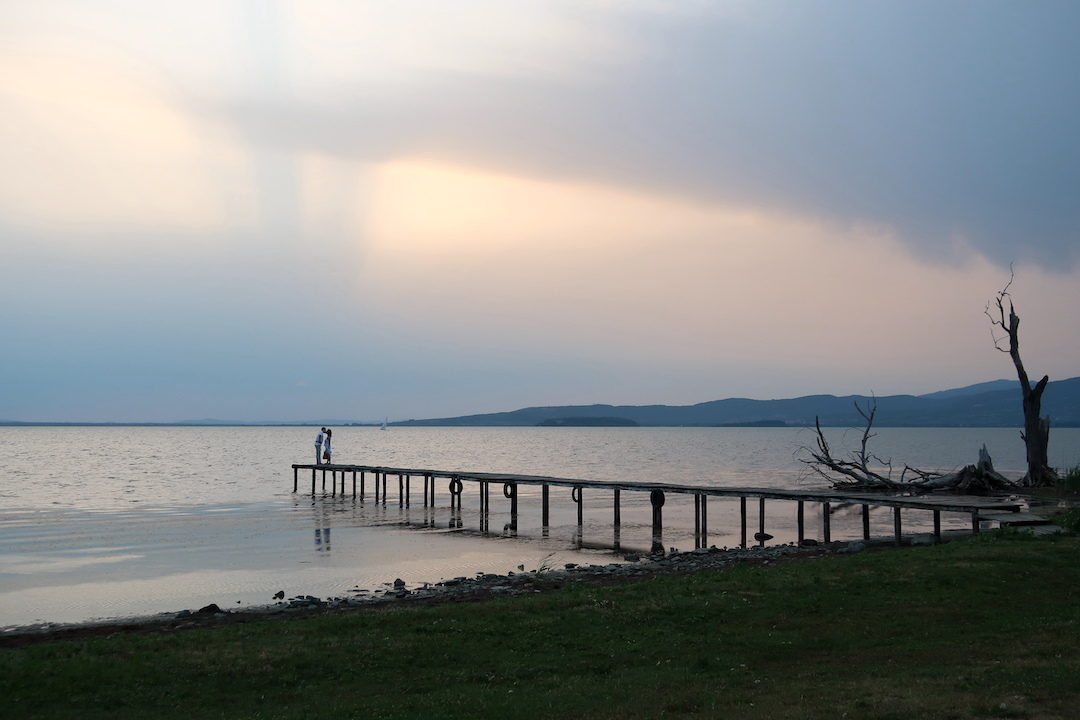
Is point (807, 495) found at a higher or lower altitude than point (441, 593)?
higher

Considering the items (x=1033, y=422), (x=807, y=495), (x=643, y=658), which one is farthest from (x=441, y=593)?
(x=1033, y=422)

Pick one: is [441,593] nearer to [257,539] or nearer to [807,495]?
[257,539]

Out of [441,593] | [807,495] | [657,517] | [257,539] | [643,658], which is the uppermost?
[807,495]

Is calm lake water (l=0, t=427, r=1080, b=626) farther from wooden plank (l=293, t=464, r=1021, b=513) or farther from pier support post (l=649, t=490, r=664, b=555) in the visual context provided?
wooden plank (l=293, t=464, r=1021, b=513)

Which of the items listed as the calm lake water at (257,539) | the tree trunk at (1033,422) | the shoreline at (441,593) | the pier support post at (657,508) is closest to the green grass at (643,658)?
the shoreline at (441,593)

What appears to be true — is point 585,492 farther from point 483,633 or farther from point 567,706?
point 567,706

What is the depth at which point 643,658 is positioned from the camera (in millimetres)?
11430

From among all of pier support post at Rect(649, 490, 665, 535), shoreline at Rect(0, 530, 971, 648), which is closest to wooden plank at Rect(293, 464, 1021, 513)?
pier support post at Rect(649, 490, 665, 535)

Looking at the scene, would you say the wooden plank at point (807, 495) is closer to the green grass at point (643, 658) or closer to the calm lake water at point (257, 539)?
the calm lake water at point (257, 539)

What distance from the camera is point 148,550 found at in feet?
93.2

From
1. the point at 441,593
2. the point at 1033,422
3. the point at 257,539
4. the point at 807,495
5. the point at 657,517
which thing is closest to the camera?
the point at 441,593

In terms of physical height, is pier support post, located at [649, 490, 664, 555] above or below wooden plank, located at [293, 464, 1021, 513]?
below

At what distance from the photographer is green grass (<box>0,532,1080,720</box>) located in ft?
29.6

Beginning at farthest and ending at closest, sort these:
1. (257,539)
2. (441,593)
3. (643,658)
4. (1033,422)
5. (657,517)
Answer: (1033,422) < (657,517) < (257,539) < (441,593) < (643,658)
